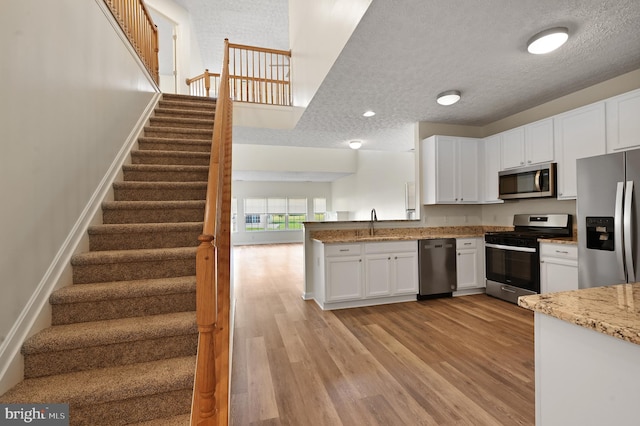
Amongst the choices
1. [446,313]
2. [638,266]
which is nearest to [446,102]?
[638,266]

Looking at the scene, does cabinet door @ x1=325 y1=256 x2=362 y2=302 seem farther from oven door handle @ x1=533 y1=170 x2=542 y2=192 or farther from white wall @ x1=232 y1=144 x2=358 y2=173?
white wall @ x1=232 y1=144 x2=358 y2=173

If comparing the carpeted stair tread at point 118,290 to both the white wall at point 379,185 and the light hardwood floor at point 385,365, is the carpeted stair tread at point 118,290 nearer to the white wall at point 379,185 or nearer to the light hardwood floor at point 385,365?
the light hardwood floor at point 385,365

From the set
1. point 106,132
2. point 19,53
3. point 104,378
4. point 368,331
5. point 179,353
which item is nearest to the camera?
point 104,378

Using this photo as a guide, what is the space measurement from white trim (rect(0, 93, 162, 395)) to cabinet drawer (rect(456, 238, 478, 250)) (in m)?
4.37

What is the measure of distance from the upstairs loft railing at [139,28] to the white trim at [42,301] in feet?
6.11

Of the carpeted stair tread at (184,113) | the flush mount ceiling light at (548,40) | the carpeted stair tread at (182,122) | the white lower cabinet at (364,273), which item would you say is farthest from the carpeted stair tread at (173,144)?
the flush mount ceiling light at (548,40)

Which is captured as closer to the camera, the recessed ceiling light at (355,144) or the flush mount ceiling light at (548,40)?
the flush mount ceiling light at (548,40)

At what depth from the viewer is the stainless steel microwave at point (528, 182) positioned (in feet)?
11.2

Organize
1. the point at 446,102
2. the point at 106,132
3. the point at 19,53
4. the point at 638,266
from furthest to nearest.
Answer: the point at 446,102 → the point at 106,132 → the point at 638,266 → the point at 19,53

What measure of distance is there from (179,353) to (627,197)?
12.2 feet

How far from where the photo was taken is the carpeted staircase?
1.44 meters

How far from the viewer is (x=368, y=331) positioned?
9.86 ft

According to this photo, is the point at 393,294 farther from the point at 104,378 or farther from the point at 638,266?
the point at 104,378

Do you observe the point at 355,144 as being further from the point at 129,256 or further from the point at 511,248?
the point at 129,256
